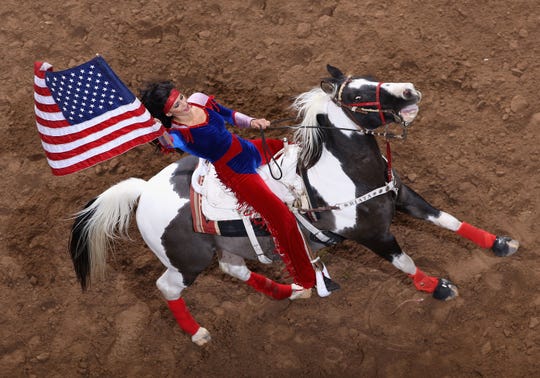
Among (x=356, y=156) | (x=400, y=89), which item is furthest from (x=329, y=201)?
(x=400, y=89)

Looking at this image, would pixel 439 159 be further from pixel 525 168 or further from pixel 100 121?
pixel 100 121

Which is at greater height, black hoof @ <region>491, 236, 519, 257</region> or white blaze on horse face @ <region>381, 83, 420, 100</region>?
white blaze on horse face @ <region>381, 83, 420, 100</region>

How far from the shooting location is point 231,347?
21.7 feet

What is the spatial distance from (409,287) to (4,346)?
443cm

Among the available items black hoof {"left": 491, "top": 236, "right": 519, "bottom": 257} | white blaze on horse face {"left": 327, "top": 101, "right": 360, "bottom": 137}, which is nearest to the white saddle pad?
white blaze on horse face {"left": 327, "top": 101, "right": 360, "bottom": 137}

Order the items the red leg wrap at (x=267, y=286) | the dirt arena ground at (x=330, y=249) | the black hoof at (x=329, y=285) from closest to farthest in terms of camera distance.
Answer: the black hoof at (x=329, y=285) < the dirt arena ground at (x=330, y=249) < the red leg wrap at (x=267, y=286)

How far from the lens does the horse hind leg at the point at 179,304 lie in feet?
19.7

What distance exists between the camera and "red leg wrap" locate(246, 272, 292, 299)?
6.53 m

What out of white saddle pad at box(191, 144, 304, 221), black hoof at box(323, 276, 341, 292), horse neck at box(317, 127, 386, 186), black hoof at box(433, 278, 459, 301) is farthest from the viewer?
black hoof at box(433, 278, 459, 301)

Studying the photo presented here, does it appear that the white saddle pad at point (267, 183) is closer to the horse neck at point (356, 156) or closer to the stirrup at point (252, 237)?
the stirrup at point (252, 237)

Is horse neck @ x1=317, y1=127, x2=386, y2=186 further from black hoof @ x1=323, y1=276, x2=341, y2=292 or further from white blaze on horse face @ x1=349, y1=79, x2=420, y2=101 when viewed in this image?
black hoof @ x1=323, y1=276, x2=341, y2=292

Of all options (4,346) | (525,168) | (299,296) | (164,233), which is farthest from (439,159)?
(4,346)

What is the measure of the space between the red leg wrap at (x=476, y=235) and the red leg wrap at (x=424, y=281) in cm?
53

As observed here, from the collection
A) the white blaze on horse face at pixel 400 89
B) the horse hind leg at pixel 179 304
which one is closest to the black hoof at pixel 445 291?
the white blaze on horse face at pixel 400 89
